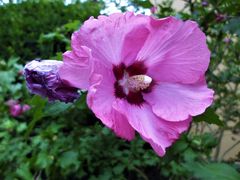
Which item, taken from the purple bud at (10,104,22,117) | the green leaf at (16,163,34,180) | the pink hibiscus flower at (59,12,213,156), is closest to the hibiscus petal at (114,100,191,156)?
the pink hibiscus flower at (59,12,213,156)

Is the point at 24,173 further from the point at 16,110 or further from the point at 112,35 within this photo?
the point at 112,35

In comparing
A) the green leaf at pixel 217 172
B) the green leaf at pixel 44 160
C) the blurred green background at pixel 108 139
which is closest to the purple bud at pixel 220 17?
the blurred green background at pixel 108 139

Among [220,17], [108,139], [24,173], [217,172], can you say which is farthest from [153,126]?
[108,139]

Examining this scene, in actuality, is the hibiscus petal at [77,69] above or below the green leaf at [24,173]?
above

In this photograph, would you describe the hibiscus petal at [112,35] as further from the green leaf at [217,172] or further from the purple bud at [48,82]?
the green leaf at [217,172]

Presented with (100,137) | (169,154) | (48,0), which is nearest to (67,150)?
(100,137)

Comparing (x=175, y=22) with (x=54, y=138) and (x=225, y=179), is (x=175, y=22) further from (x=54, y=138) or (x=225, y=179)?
Result: (x=54, y=138)
